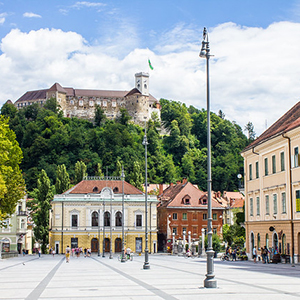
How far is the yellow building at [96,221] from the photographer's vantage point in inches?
3241

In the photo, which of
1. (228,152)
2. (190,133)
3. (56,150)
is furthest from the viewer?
(190,133)

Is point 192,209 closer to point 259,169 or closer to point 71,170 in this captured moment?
point 259,169

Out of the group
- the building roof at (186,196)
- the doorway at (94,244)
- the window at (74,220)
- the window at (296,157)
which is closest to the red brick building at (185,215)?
the building roof at (186,196)

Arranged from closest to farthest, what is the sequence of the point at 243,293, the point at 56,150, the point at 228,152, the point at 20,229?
the point at 243,293 < the point at 20,229 < the point at 56,150 < the point at 228,152

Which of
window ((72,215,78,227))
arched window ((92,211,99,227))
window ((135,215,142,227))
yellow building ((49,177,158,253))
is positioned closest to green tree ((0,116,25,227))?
yellow building ((49,177,158,253))

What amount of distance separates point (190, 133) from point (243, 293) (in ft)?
551

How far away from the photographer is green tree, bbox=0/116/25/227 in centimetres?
4216

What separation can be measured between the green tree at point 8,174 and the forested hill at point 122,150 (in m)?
79.2

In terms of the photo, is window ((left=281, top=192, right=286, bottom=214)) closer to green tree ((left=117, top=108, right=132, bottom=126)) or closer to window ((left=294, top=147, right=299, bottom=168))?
window ((left=294, top=147, right=299, bottom=168))

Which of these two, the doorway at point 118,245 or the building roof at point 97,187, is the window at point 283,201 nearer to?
the doorway at point 118,245

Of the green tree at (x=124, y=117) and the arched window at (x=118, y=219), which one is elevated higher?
the green tree at (x=124, y=117)

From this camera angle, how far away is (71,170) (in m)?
138

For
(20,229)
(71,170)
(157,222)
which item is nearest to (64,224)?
(20,229)

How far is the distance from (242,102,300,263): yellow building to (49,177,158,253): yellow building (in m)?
38.1
